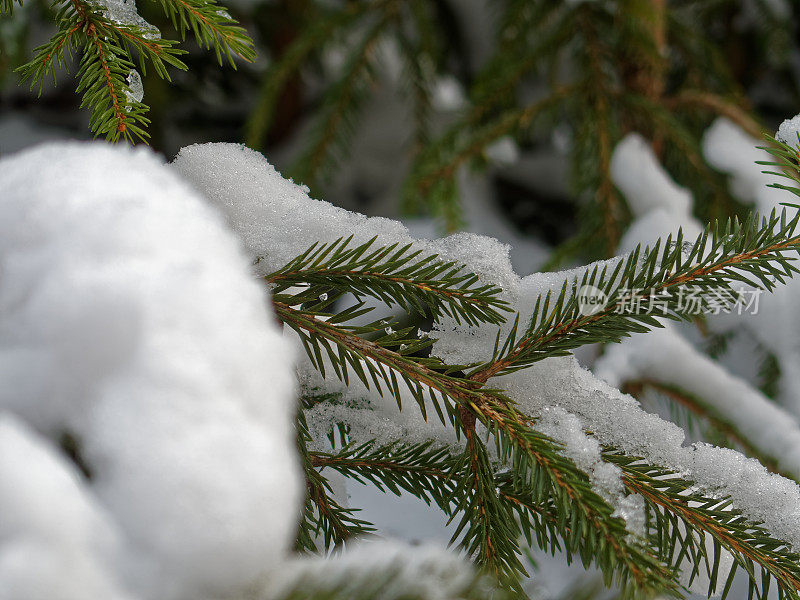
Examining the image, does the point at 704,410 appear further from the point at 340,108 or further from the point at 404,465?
the point at 340,108

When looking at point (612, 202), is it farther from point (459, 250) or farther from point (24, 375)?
point (24, 375)

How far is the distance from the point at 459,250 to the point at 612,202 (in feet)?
3.15

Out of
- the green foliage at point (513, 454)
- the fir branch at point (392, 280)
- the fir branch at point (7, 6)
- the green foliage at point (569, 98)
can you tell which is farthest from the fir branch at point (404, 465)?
the green foliage at point (569, 98)

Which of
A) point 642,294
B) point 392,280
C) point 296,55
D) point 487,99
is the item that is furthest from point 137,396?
point 296,55

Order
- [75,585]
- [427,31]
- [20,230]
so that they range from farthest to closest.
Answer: [427,31] < [20,230] < [75,585]

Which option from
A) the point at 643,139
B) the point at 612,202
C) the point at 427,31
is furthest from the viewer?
the point at 427,31

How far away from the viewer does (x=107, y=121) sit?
57 centimetres

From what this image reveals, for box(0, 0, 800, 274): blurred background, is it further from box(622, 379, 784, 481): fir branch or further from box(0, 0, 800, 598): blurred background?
box(622, 379, 784, 481): fir branch

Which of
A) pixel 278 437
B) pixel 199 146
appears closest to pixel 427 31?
pixel 199 146

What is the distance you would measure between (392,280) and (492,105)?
1.24 meters

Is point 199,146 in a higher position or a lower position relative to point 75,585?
higher

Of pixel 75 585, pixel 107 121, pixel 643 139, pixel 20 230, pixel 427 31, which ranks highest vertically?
pixel 427 31

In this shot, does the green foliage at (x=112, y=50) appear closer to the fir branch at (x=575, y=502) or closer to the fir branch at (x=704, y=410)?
the fir branch at (x=575, y=502)

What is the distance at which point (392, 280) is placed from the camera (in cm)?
55
